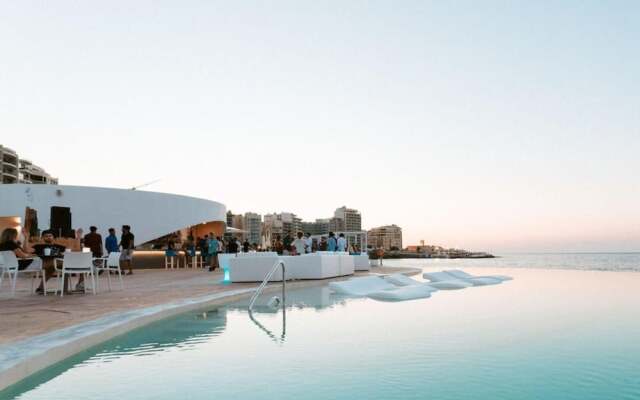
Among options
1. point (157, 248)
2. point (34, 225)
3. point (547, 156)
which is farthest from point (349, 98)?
point (34, 225)

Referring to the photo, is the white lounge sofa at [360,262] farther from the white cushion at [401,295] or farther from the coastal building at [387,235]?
the coastal building at [387,235]

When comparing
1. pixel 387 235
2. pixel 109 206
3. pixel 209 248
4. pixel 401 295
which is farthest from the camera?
pixel 387 235

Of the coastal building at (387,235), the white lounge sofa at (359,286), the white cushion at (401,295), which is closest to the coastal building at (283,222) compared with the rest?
the coastal building at (387,235)

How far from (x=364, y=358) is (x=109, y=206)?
793 inches

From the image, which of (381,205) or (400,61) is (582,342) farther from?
(381,205)

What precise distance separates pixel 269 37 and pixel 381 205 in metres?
41.7

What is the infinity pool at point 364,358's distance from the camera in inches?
136

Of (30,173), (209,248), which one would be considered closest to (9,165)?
(30,173)

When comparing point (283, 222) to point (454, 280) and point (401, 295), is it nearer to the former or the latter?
point (454, 280)

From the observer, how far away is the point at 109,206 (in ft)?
72.8

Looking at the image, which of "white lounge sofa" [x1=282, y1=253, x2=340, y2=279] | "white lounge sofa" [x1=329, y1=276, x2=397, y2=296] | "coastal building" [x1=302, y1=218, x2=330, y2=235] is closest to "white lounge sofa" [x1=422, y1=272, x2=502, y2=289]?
"white lounge sofa" [x1=329, y1=276, x2=397, y2=296]

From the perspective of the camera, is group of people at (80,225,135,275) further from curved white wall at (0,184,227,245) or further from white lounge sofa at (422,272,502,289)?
white lounge sofa at (422,272,502,289)

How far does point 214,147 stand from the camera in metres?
28.8

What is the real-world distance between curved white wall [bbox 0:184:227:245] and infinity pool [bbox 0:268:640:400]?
54.0 ft
